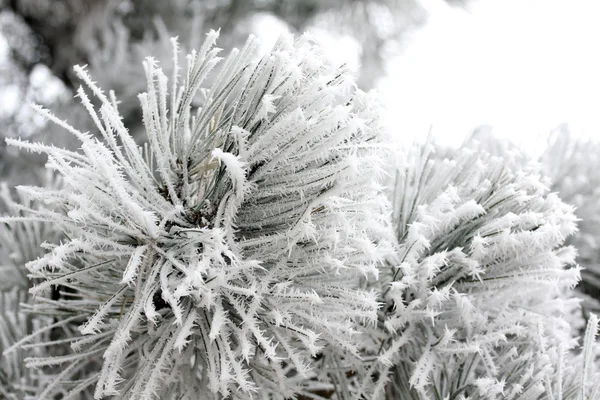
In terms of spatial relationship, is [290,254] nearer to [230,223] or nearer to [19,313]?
[230,223]

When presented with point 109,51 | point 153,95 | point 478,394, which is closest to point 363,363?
point 478,394

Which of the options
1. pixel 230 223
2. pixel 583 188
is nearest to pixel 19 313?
pixel 230 223

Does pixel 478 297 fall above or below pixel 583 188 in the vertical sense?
below

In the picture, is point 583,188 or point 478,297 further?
point 583,188

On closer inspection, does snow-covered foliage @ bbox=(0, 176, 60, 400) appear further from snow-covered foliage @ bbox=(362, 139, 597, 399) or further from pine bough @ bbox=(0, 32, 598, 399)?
snow-covered foliage @ bbox=(362, 139, 597, 399)

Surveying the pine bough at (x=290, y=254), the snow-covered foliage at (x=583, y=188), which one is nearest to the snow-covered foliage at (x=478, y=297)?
the pine bough at (x=290, y=254)

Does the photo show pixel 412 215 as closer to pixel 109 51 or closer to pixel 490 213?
pixel 490 213

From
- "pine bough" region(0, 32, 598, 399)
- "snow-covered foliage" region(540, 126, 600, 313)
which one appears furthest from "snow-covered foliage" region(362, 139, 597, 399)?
"snow-covered foliage" region(540, 126, 600, 313)

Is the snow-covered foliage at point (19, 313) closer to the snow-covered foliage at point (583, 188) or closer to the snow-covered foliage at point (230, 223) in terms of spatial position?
the snow-covered foliage at point (230, 223)
